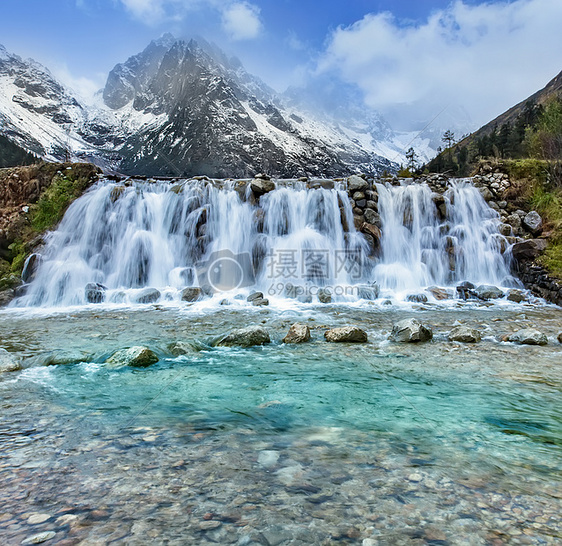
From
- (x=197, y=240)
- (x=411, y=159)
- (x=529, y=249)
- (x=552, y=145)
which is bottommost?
(x=529, y=249)

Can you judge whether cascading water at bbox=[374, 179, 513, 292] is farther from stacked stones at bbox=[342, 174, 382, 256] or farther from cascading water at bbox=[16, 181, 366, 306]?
cascading water at bbox=[16, 181, 366, 306]

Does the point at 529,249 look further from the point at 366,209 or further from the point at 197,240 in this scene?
the point at 197,240

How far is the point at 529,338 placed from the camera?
261 inches

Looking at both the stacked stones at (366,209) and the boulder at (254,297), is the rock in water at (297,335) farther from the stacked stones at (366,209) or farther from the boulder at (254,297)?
the stacked stones at (366,209)

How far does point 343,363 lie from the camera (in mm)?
5723

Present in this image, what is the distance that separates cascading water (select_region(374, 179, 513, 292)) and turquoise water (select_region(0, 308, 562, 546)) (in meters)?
Answer: 8.19

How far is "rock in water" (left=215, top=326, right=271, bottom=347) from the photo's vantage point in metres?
6.93

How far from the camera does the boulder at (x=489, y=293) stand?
1198 centimetres

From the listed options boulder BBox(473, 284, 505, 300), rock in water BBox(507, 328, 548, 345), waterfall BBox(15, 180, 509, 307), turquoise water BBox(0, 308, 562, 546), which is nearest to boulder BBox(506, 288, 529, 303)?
boulder BBox(473, 284, 505, 300)

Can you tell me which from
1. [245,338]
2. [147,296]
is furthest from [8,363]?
[147,296]

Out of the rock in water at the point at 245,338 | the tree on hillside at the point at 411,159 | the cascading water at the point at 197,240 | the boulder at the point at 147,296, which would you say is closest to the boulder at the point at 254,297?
the cascading water at the point at 197,240

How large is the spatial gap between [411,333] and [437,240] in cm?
936

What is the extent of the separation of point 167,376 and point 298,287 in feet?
27.4

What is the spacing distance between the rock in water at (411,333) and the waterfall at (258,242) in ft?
17.5
